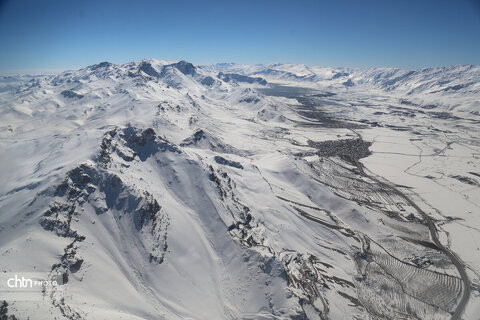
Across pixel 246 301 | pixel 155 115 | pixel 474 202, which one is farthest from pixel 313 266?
pixel 155 115

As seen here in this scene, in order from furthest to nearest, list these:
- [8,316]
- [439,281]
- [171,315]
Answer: [439,281] < [171,315] < [8,316]

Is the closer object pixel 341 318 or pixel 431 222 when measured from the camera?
pixel 341 318

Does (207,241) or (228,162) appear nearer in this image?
(207,241)

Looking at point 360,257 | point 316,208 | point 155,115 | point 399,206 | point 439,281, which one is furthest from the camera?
point 155,115

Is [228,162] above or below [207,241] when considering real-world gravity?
above

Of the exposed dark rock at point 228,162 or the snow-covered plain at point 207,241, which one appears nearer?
the snow-covered plain at point 207,241

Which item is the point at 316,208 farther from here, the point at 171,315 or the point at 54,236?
the point at 54,236

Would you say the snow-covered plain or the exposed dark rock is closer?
the snow-covered plain

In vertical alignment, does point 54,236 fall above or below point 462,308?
above

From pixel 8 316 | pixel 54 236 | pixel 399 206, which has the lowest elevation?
pixel 399 206
